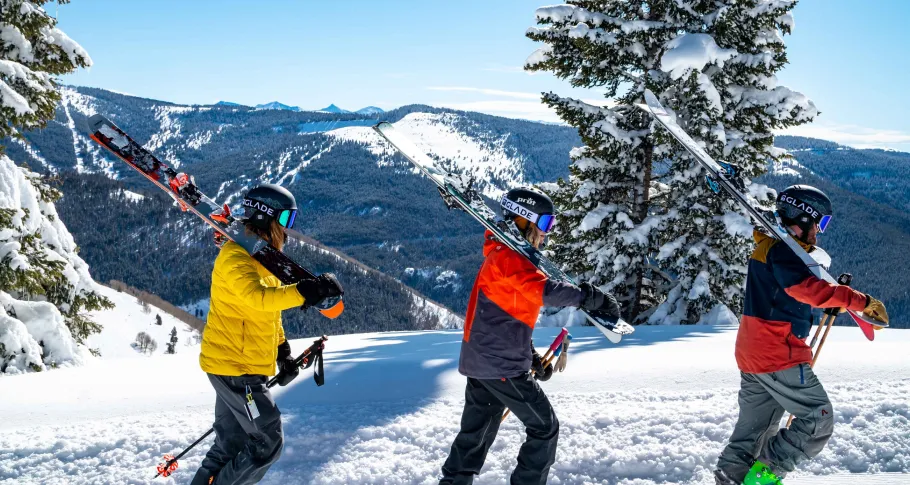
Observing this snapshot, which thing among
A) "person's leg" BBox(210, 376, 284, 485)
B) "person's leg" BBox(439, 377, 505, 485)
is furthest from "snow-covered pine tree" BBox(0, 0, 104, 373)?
"person's leg" BBox(439, 377, 505, 485)

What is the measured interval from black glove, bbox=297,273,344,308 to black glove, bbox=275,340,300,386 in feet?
2.36

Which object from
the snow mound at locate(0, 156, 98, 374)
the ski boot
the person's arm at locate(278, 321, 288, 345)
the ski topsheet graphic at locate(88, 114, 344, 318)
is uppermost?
the ski topsheet graphic at locate(88, 114, 344, 318)

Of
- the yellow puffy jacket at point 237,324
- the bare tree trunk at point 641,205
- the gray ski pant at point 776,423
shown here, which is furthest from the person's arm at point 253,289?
the bare tree trunk at point 641,205

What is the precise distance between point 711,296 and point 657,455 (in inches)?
329

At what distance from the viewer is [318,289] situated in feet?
11.2

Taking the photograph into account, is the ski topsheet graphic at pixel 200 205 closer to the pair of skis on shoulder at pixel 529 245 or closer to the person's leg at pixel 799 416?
the pair of skis on shoulder at pixel 529 245

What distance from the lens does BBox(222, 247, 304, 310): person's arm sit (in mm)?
3320

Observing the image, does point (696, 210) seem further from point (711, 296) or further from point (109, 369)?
point (109, 369)

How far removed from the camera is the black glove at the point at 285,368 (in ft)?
13.0

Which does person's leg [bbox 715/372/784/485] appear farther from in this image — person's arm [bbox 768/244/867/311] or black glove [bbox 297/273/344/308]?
black glove [bbox 297/273/344/308]

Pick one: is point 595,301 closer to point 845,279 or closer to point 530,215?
point 530,215

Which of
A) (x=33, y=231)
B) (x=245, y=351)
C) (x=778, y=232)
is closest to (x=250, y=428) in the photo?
(x=245, y=351)

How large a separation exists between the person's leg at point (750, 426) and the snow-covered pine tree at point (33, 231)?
9.23 metres

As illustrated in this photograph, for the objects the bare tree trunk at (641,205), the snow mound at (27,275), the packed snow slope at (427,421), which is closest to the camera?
the packed snow slope at (427,421)
